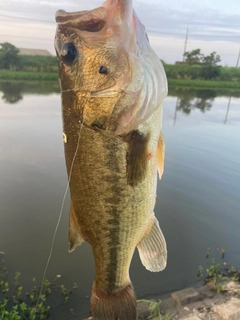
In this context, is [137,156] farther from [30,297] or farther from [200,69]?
[200,69]

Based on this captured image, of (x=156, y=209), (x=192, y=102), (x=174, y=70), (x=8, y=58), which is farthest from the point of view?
(x=174, y=70)

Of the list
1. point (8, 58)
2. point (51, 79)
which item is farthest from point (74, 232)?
point (8, 58)

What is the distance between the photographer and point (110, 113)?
153 centimetres

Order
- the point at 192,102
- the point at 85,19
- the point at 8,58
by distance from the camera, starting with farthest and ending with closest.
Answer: the point at 8,58
the point at 192,102
the point at 85,19

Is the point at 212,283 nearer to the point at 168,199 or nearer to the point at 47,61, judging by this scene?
the point at 168,199

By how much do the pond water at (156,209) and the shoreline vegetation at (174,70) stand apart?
23637mm

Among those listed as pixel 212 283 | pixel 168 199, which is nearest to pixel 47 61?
pixel 168 199

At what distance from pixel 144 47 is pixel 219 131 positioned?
42.4 feet

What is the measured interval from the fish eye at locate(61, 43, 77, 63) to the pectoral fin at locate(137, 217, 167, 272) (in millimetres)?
1068

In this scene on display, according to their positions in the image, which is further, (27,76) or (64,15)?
(27,76)

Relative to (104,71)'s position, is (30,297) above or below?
below

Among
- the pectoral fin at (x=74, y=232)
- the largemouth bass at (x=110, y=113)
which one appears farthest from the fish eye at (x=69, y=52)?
the pectoral fin at (x=74, y=232)

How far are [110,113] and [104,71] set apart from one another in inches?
8.3

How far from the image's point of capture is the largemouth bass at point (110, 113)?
1.49 m
